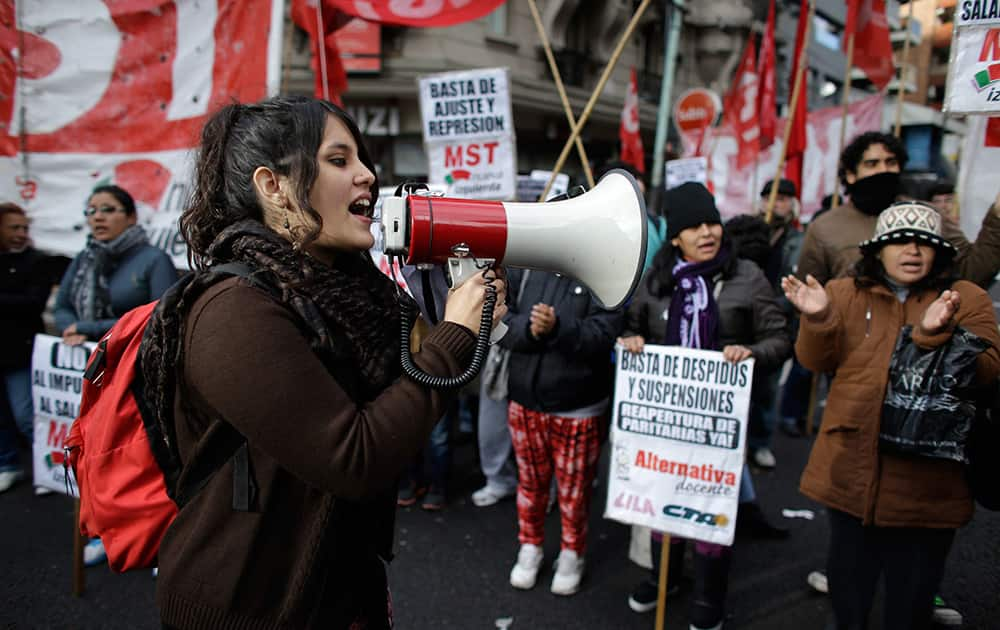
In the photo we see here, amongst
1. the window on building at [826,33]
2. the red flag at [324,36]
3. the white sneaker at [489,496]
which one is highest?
the window on building at [826,33]

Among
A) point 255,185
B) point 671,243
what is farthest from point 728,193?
point 255,185

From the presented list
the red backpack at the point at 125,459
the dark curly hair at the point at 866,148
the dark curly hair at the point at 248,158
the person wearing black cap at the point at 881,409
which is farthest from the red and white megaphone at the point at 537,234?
the dark curly hair at the point at 866,148

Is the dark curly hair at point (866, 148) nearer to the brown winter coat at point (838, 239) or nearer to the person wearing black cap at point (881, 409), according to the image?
the brown winter coat at point (838, 239)

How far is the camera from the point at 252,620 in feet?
3.62

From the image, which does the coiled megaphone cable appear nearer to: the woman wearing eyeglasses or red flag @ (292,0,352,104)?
the woman wearing eyeglasses

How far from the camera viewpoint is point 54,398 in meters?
3.12

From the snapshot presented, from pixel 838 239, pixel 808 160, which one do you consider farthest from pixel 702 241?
pixel 808 160

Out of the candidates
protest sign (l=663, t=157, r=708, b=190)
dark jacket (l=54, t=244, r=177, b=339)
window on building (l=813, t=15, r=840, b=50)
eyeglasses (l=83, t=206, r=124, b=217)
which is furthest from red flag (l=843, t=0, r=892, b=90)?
window on building (l=813, t=15, r=840, b=50)

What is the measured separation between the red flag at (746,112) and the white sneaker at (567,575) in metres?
5.81

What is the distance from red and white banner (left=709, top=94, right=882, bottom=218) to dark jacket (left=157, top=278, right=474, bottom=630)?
7.47 m

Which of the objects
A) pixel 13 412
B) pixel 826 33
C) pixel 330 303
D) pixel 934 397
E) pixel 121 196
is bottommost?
pixel 13 412

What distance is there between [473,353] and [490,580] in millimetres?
2251

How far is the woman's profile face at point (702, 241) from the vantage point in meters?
2.67

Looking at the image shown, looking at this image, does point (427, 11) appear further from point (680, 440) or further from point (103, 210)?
point (680, 440)
